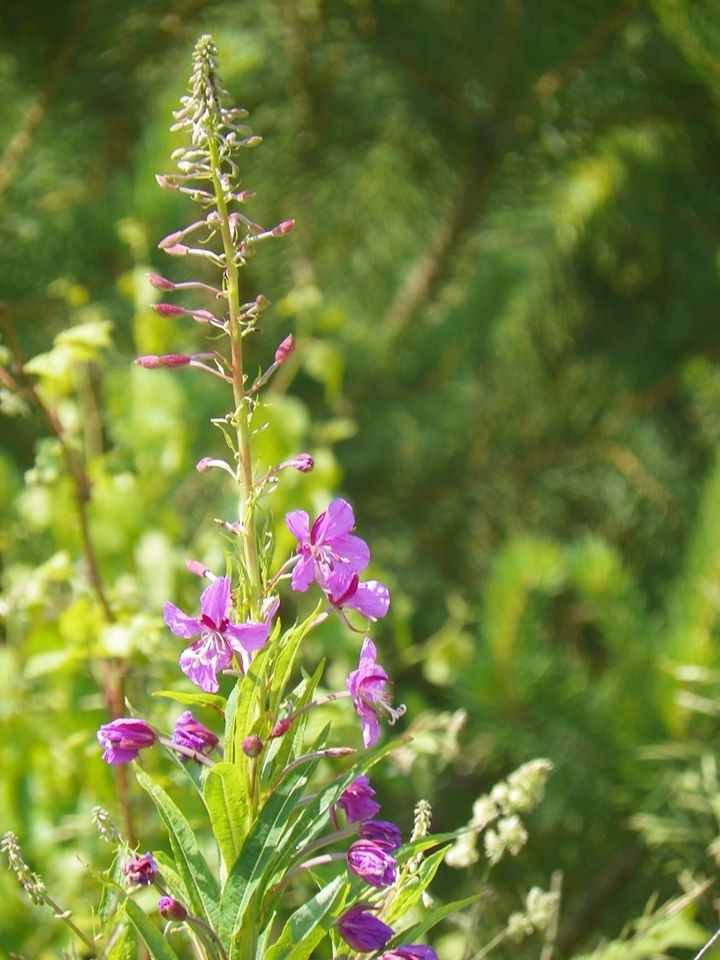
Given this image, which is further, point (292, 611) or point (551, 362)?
point (551, 362)

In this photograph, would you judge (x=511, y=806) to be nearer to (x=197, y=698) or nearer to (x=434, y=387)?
(x=197, y=698)

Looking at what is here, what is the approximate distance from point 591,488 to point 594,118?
22.6 inches

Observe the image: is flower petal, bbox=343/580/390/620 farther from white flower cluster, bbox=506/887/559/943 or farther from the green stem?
white flower cluster, bbox=506/887/559/943

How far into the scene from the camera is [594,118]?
4.48 feet

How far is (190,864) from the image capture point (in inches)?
19.1

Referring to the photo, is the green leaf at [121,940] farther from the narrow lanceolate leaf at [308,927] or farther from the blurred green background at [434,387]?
the blurred green background at [434,387]

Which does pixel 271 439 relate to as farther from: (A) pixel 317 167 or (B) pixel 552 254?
(B) pixel 552 254

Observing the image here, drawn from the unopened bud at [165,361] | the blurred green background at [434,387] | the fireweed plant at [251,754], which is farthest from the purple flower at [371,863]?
the blurred green background at [434,387]

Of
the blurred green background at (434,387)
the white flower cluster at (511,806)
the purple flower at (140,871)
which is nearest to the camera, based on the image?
the purple flower at (140,871)

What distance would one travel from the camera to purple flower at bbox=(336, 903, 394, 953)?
1.48 feet

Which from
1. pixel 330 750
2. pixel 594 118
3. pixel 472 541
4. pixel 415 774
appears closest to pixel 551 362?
pixel 472 541

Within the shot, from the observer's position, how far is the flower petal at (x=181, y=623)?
1.52 feet

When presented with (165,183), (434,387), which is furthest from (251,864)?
(434,387)

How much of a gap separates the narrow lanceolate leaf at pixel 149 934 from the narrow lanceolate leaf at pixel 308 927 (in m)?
0.04
